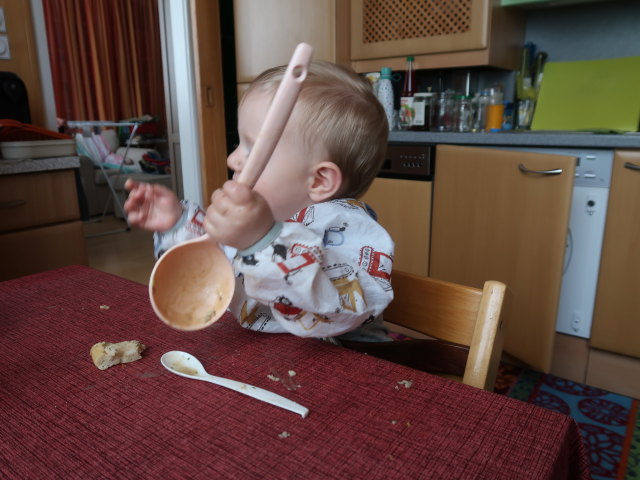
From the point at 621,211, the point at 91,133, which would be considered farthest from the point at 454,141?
the point at 91,133

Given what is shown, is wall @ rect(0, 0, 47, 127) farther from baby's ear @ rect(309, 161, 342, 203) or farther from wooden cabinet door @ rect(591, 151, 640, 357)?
wooden cabinet door @ rect(591, 151, 640, 357)

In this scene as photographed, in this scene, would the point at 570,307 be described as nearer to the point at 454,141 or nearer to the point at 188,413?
the point at 454,141

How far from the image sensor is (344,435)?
44 centimetres

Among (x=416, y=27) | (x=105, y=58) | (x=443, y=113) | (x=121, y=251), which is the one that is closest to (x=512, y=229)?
(x=443, y=113)

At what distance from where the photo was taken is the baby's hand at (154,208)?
0.63 meters

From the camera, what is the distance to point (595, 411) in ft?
5.28

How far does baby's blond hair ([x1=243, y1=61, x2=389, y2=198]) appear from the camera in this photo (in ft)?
2.28

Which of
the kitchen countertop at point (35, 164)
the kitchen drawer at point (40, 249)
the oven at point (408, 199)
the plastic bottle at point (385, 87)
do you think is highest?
the plastic bottle at point (385, 87)

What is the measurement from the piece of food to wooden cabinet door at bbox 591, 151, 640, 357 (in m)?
1.47

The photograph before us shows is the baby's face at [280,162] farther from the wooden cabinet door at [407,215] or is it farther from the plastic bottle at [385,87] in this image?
the plastic bottle at [385,87]

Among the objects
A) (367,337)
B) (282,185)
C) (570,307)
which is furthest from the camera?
(570,307)

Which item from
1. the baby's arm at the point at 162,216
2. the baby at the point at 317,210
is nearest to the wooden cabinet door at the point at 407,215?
the baby at the point at 317,210

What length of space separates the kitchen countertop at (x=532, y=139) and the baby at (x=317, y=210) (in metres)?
1.05

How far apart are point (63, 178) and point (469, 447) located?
209cm
